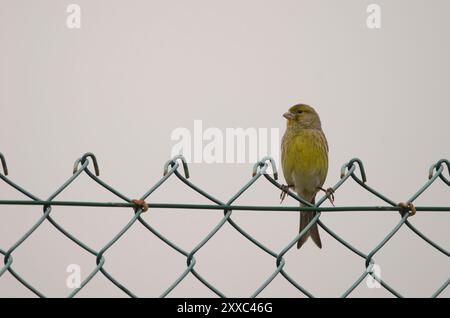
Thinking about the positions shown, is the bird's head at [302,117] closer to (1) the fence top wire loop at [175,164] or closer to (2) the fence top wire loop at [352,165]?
(2) the fence top wire loop at [352,165]

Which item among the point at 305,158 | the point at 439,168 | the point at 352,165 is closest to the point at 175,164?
the point at 352,165

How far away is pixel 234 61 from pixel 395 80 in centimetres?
7020

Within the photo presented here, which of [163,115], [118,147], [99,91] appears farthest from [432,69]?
[118,147]

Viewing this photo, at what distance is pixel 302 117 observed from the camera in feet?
20.7

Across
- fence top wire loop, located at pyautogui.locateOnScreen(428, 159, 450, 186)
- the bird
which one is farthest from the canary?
fence top wire loop, located at pyautogui.locateOnScreen(428, 159, 450, 186)

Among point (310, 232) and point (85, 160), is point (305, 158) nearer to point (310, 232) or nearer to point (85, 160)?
point (310, 232)

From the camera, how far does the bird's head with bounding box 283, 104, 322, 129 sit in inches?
245

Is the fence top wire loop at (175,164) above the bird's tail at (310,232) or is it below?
above

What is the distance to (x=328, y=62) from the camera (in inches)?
6560

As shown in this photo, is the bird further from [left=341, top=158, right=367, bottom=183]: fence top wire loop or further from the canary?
[left=341, top=158, right=367, bottom=183]: fence top wire loop

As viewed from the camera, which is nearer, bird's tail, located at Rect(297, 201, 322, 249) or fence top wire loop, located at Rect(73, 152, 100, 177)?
fence top wire loop, located at Rect(73, 152, 100, 177)

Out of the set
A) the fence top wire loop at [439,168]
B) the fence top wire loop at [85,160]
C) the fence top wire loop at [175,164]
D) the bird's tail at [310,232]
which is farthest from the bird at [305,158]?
the fence top wire loop at [85,160]

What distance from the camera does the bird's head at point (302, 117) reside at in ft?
20.4
